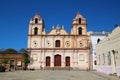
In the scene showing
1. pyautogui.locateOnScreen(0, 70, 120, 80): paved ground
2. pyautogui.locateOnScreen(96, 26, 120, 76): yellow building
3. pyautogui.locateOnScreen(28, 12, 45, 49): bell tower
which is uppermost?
pyautogui.locateOnScreen(28, 12, 45, 49): bell tower

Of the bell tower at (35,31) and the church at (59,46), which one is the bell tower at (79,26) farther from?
the bell tower at (35,31)

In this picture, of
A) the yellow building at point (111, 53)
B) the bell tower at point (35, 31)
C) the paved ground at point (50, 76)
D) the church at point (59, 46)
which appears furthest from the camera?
the bell tower at point (35, 31)

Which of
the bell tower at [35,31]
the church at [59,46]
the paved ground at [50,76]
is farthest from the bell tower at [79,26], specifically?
the paved ground at [50,76]

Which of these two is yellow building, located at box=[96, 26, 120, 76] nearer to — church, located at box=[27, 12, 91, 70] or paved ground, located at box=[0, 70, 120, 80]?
paved ground, located at box=[0, 70, 120, 80]

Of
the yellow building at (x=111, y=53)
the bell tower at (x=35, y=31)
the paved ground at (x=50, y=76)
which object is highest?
the bell tower at (x=35, y=31)

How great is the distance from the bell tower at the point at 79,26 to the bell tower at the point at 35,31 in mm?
7657

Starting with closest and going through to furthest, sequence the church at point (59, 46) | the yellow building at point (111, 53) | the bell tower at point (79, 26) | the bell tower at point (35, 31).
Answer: the yellow building at point (111, 53) < the church at point (59, 46) < the bell tower at point (35, 31) < the bell tower at point (79, 26)

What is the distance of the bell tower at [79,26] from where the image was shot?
1681 inches

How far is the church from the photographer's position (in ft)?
135

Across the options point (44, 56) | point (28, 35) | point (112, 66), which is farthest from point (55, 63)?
point (112, 66)

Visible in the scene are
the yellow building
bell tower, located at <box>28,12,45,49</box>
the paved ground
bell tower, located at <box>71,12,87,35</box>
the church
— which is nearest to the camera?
the paved ground

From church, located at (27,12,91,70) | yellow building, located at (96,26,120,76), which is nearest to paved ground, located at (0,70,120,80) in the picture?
yellow building, located at (96,26,120,76)

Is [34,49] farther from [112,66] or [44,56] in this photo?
[112,66]

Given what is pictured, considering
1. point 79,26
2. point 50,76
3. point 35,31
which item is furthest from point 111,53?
point 35,31
